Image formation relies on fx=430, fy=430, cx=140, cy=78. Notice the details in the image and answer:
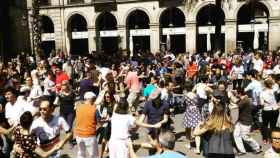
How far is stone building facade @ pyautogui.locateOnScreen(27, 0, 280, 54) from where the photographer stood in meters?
32.8

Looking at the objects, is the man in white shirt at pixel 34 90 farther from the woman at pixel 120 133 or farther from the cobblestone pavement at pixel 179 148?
the woman at pixel 120 133

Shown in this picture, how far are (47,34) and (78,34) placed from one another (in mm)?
3027

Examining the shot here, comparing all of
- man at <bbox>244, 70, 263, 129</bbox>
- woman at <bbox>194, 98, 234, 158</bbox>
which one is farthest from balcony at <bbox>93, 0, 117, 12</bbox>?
woman at <bbox>194, 98, 234, 158</bbox>

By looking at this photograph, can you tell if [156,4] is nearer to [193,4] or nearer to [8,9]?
[193,4]

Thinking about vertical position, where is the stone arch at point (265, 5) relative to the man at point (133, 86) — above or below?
above

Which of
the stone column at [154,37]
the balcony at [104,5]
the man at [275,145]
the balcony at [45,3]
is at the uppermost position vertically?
the balcony at [45,3]

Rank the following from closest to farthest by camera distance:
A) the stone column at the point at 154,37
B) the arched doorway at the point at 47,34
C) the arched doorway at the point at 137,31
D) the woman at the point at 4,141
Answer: the woman at the point at 4,141 → the stone column at the point at 154,37 → the arched doorway at the point at 137,31 → the arched doorway at the point at 47,34

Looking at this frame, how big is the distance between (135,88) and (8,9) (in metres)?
25.8

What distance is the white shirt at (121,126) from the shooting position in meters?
7.36

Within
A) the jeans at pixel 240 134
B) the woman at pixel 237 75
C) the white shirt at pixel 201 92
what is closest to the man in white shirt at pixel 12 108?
the white shirt at pixel 201 92

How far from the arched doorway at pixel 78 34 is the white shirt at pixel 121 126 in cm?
3143

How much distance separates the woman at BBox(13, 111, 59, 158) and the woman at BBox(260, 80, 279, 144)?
19.4 ft

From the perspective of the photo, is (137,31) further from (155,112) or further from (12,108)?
(12,108)

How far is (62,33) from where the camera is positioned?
1517 inches
